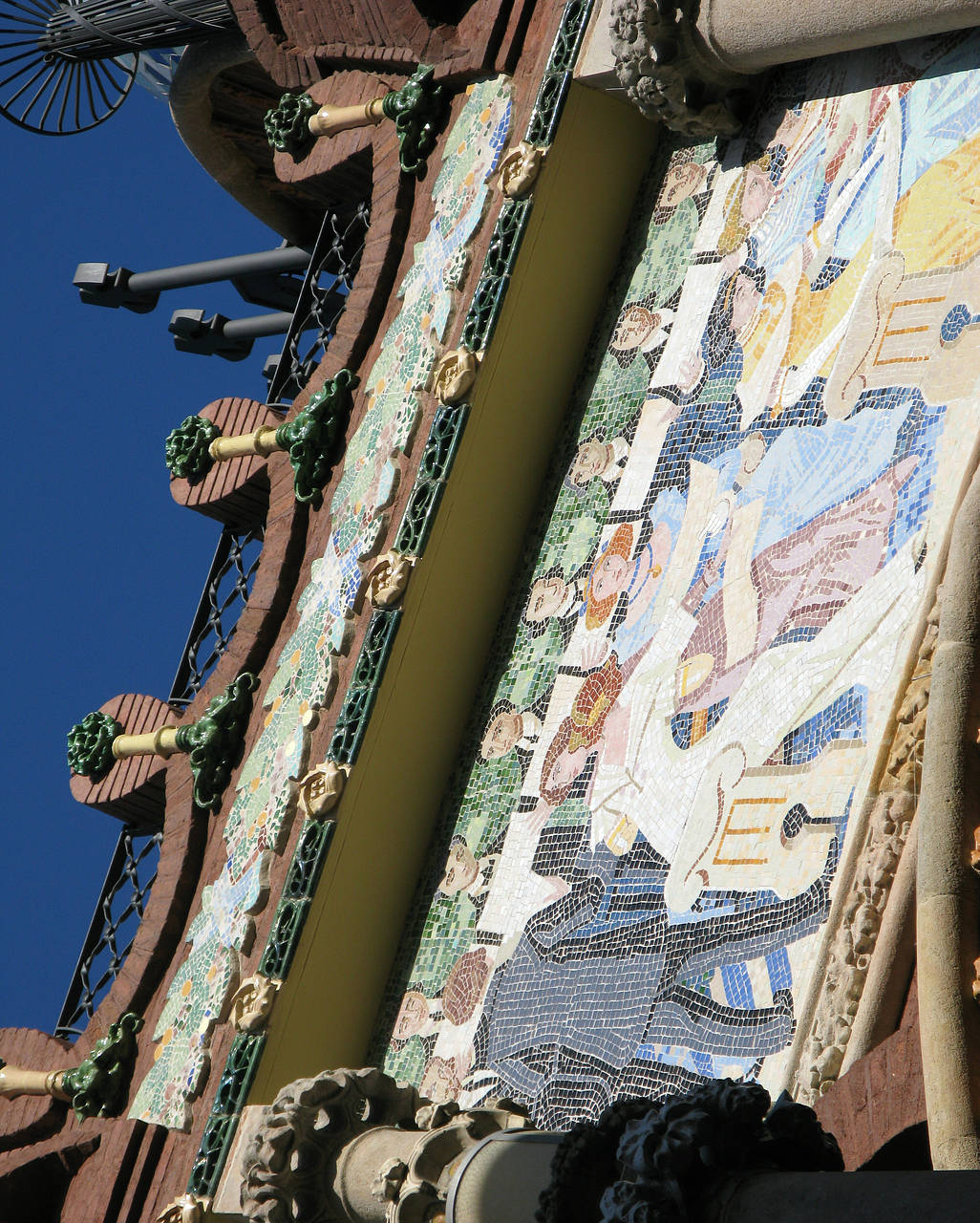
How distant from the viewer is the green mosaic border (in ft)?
16.0

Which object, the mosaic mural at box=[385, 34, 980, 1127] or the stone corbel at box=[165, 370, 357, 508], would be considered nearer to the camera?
the mosaic mural at box=[385, 34, 980, 1127]

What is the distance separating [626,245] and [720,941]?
2.63 m

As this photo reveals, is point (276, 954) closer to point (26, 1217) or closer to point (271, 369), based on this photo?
point (26, 1217)

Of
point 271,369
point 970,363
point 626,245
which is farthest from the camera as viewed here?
point 271,369

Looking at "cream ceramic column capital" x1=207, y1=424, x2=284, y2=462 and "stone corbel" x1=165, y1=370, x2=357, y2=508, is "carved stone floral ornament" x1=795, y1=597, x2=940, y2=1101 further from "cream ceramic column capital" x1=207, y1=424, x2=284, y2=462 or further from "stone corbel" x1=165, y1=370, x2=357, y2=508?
"cream ceramic column capital" x1=207, y1=424, x2=284, y2=462

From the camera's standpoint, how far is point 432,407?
546cm

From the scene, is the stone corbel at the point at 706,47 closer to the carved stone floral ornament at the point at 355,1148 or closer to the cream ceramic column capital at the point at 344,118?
the cream ceramic column capital at the point at 344,118

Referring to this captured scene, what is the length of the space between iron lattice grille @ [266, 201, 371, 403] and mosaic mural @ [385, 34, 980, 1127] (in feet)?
5.64

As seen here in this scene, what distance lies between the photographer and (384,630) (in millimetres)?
5258

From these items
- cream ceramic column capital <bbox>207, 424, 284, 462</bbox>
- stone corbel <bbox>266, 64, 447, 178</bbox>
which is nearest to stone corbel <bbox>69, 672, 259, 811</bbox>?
cream ceramic column capital <bbox>207, 424, 284, 462</bbox>

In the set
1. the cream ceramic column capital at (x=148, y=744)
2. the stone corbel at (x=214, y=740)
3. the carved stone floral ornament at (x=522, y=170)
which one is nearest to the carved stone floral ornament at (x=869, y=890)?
the carved stone floral ornament at (x=522, y=170)

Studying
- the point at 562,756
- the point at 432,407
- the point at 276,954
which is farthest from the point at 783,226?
the point at 276,954

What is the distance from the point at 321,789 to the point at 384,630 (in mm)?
540

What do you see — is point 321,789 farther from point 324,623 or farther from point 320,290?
point 320,290
